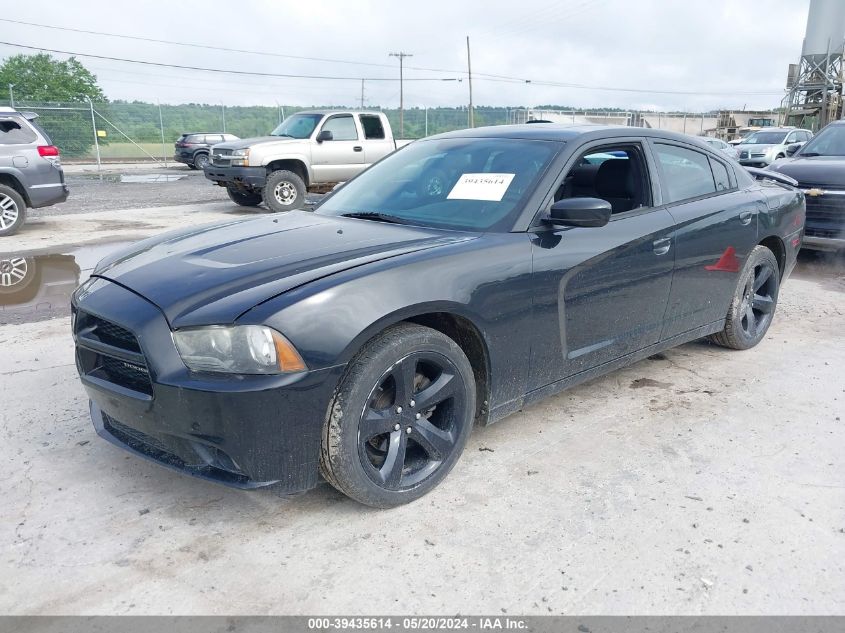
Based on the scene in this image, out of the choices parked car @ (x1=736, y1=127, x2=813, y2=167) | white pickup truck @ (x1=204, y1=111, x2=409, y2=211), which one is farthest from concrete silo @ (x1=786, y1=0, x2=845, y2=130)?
white pickup truck @ (x1=204, y1=111, x2=409, y2=211)

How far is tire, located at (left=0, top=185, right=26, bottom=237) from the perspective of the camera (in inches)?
397

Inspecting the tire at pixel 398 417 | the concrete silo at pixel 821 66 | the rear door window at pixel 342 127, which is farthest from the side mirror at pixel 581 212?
the concrete silo at pixel 821 66

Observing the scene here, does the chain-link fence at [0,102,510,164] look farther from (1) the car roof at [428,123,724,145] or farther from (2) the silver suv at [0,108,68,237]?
(1) the car roof at [428,123,724,145]

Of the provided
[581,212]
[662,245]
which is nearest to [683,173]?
[662,245]

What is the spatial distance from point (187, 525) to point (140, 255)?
1.30 meters

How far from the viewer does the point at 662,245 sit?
3896 millimetres

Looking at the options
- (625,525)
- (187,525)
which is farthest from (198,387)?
(625,525)

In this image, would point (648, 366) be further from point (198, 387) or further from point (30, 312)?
point (30, 312)

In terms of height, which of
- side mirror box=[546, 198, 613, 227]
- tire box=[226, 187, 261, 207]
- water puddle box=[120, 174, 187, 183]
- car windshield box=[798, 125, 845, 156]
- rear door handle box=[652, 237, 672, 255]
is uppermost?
car windshield box=[798, 125, 845, 156]

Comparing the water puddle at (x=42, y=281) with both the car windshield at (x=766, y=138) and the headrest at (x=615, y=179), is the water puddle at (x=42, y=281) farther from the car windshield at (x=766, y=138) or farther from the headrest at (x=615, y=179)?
the car windshield at (x=766, y=138)

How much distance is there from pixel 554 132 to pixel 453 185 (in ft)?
2.16

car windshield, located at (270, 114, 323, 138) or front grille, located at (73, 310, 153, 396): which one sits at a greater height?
car windshield, located at (270, 114, 323, 138)

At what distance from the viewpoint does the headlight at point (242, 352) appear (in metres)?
2.49

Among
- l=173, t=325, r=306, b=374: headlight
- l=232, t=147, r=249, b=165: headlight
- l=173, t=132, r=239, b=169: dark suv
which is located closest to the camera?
l=173, t=325, r=306, b=374: headlight
